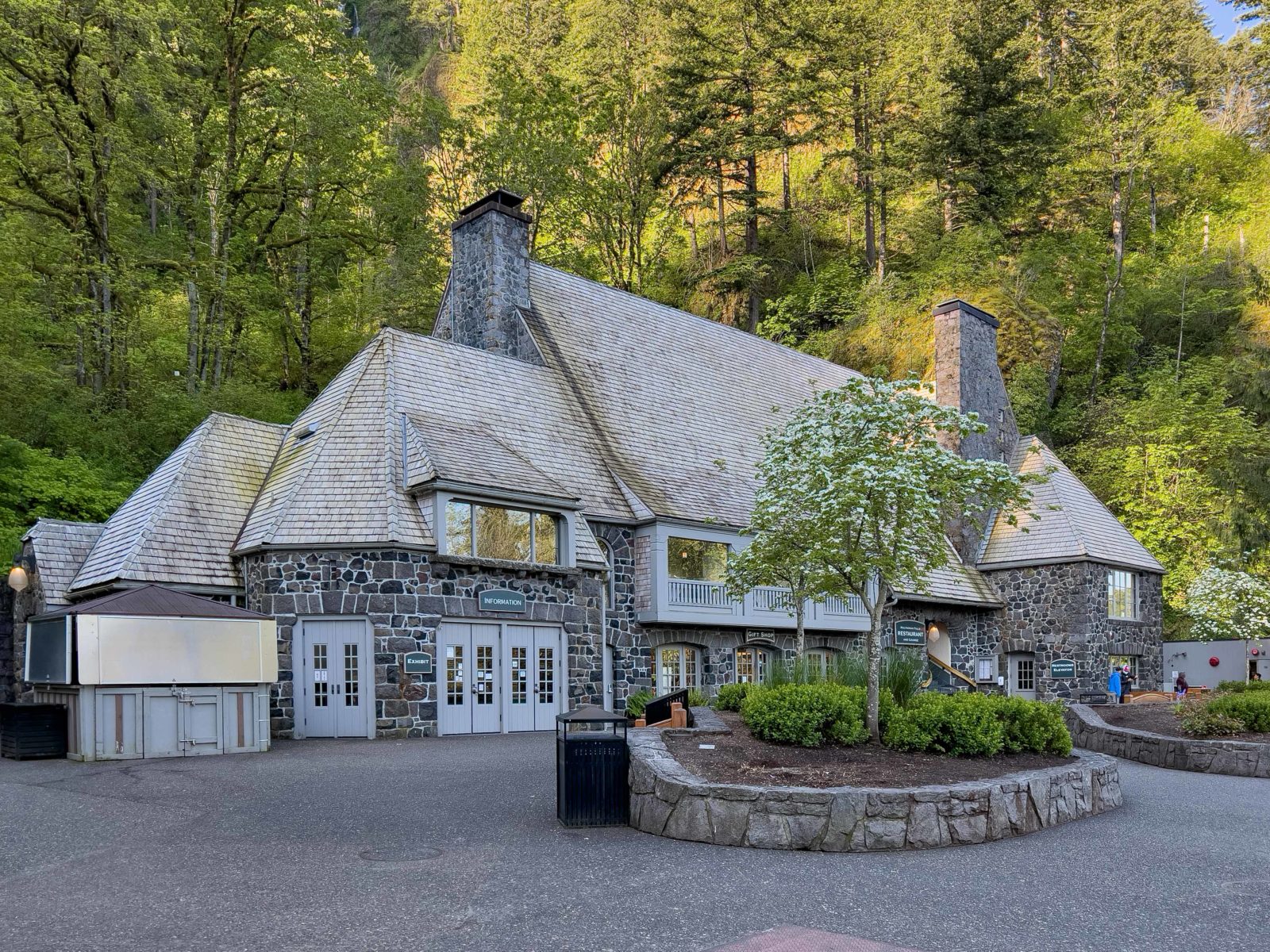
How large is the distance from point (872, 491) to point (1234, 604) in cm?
2194

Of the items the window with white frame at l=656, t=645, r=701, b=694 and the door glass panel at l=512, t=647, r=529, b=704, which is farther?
the window with white frame at l=656, t=645, r=701, b=694

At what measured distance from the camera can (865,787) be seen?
868 centimetres

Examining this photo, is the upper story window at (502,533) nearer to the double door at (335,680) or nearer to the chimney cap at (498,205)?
the double door at (335,680)

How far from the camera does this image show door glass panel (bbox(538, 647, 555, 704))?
18203 millimetres

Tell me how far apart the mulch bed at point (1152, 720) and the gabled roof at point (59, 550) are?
18.0 metres

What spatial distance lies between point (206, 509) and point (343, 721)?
466cm

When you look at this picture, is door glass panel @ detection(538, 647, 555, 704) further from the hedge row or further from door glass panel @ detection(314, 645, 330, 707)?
the hedge row

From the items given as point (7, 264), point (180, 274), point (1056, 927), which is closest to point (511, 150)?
point (180, 274)

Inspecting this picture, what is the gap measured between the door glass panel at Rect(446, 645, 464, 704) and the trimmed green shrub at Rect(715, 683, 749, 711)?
4.74 m

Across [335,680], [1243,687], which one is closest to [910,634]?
[1243,687]

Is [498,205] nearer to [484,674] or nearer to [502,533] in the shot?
[502,533]

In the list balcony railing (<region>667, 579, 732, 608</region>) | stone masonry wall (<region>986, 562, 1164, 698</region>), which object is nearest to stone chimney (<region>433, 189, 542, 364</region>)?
balcony railing (<region>667, 579, 732, 608</region>)

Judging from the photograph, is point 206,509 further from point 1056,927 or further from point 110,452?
point 1056,927

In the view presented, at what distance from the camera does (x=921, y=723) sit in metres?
11.1
